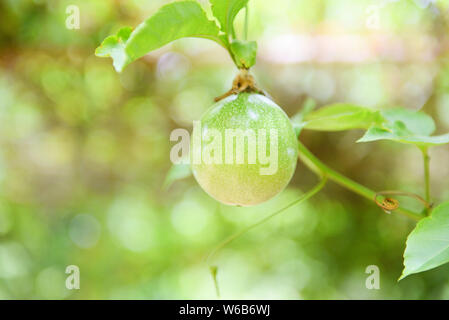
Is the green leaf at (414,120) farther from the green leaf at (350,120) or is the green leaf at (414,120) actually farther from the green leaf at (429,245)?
the green leaf at (429,245)

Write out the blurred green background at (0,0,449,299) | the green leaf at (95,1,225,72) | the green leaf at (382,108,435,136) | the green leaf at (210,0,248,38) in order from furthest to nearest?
1. the blurred green background at (0,0,449,299)
2. the green leaf at (382,108,435,136)
3. the green leaf at (210,0,248,38)
4. the green leaf at (95,1,225,72)

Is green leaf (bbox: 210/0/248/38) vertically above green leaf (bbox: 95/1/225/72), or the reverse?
green leaf (bbox: 210/0/248/38)

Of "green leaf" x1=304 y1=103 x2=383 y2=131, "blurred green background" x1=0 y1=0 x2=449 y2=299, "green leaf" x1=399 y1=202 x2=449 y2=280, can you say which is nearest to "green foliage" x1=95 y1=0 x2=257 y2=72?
"green leaf" x1=304 y1=103 x2=383 y2=131

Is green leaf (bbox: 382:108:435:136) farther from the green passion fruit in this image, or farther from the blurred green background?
the blurred green background

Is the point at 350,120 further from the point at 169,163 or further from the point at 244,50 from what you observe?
the point at 169,163

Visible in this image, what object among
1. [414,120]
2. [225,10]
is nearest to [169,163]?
[414,120]

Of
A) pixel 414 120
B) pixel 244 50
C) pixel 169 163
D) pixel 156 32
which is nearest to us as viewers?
pixel 156 32
